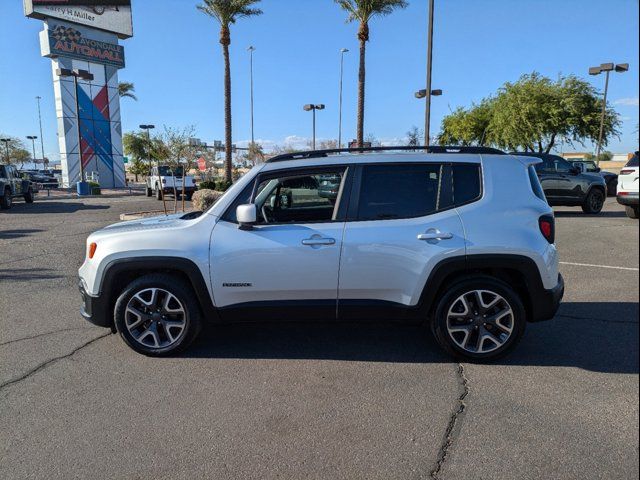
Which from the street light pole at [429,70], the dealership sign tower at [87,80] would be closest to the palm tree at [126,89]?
the dealership sign tower at [87,80]

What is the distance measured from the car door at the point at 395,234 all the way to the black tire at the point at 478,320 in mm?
265

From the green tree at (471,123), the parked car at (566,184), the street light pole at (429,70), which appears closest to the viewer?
the parked car at (566,184)

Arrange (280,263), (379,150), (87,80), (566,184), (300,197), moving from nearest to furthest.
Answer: (280,263)
(379,150)
(300,197)
(566,184)
(87,80)

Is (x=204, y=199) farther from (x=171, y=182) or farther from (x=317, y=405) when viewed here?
(x=317, y=405)

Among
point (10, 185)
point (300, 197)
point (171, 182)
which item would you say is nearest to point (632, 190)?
point (300, 197)

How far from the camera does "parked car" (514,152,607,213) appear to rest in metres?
14.6

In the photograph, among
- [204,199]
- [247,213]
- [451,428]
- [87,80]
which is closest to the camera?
[451,428]

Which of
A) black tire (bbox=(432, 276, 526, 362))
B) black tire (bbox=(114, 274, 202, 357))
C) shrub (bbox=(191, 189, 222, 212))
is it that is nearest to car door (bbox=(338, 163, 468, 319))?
black tire (bbox=(432, 276, 526, 362))

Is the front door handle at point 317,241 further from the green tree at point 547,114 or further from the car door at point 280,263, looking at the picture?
the green tree at point 547,114

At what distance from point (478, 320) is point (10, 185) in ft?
72.3

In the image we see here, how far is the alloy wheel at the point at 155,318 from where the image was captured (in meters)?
4.15

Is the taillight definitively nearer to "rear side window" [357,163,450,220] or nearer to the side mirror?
"rear side window" [357,163,450,220]

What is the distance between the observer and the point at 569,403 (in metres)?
3.36

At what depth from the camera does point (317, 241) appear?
3918 mm
